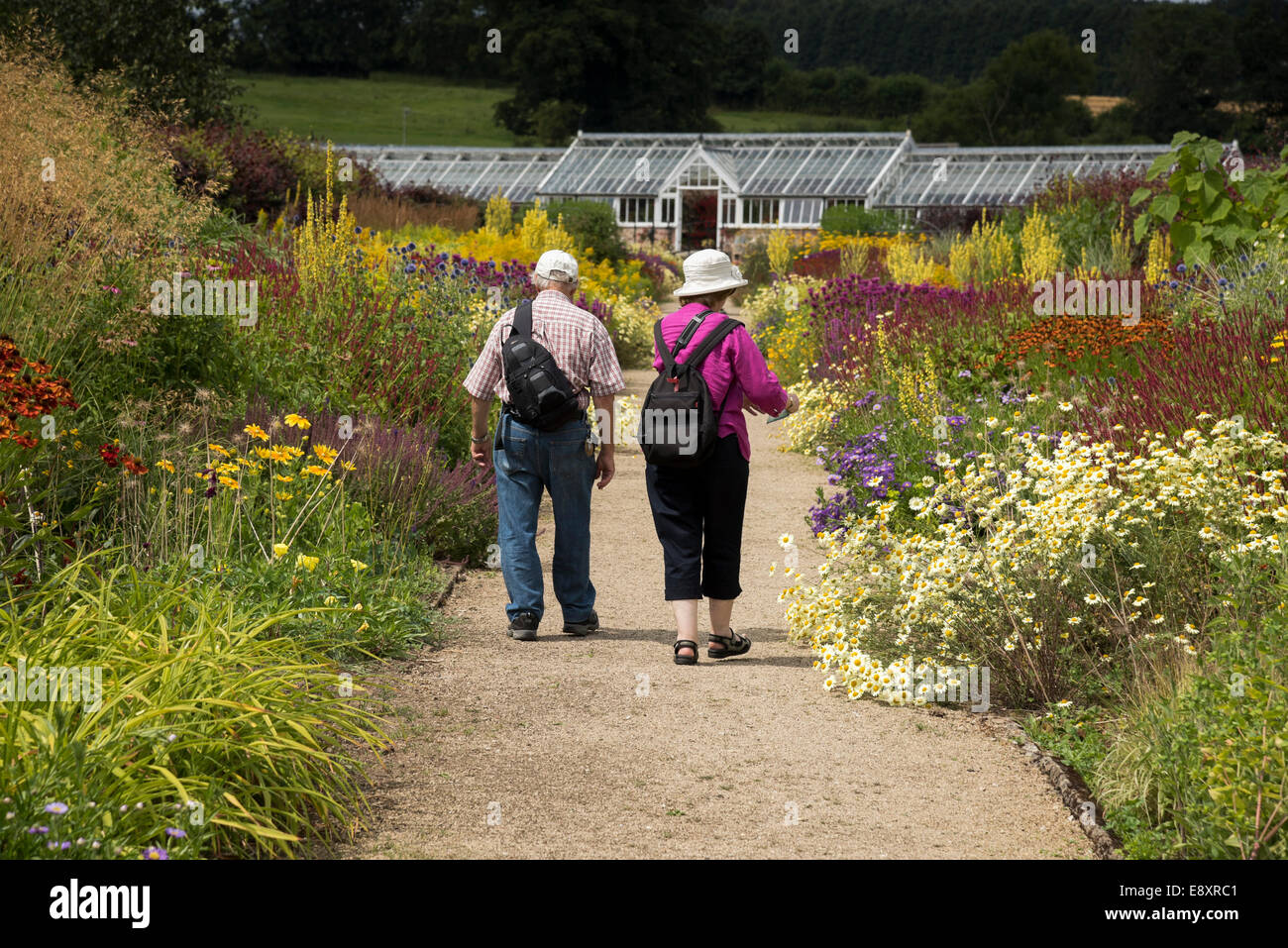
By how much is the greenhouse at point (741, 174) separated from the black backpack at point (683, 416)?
32.0 m

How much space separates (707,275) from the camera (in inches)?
215

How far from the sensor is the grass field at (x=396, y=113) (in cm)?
6206

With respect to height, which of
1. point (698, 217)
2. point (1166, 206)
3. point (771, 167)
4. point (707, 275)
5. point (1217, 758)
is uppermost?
point (771, 167)

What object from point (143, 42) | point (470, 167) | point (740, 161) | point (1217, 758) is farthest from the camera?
point (470, 167)

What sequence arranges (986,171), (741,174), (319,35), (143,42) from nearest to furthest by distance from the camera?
(143,42) < (986,171) < (741,174) < (319,35)

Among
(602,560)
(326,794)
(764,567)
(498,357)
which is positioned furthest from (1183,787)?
(602,560)

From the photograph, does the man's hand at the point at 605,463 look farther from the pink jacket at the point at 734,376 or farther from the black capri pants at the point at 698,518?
the pink jacket at the point at 734,376

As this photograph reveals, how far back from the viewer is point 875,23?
87688 mm

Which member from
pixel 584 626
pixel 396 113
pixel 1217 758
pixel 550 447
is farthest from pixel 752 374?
pixel 396 113

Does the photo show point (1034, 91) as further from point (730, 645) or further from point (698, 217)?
point (730, 645)

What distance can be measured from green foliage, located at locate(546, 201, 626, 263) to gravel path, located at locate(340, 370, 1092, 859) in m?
17.8

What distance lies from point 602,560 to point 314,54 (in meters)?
72.5

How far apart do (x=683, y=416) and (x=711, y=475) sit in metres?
0.35

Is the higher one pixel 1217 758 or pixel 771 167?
pixel 771 167
